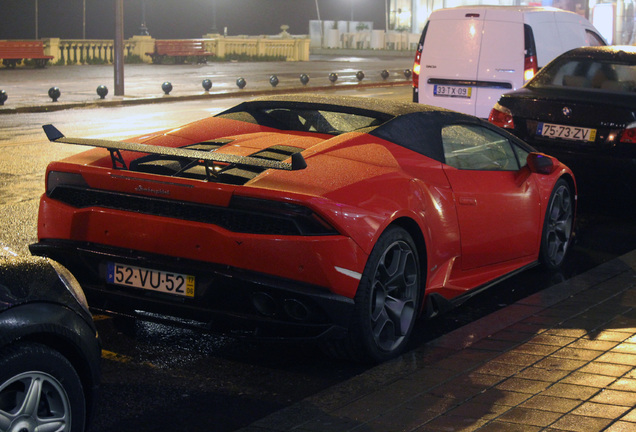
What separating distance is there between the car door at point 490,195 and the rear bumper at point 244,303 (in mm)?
1407

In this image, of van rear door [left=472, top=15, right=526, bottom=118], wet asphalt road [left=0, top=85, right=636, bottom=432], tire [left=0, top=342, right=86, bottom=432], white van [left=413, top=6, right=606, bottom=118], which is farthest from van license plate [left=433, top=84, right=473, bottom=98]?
tire [left=0, top=342, right=86, bottom=432]

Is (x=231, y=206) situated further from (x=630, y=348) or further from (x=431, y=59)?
(x=431, y=59)

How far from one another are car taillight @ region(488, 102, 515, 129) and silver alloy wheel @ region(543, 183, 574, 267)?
6.91ft

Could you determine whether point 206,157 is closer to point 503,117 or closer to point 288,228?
point 288,228

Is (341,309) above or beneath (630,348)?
above

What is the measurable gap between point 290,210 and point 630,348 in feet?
6.61

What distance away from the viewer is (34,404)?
326 cm

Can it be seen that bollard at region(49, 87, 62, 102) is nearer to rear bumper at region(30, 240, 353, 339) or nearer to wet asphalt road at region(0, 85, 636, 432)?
wet asphalt road at region(0, 85, 636, 432)

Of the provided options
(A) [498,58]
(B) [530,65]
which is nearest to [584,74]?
(B) [530,65]

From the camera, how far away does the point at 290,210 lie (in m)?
4.51

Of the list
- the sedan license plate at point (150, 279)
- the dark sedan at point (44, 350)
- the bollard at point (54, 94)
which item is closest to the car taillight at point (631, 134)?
the sedan license plate at point (150, 279)

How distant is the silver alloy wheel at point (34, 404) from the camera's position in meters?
3.19

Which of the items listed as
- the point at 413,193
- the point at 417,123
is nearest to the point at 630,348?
the point at 413,193

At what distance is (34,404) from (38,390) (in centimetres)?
5
